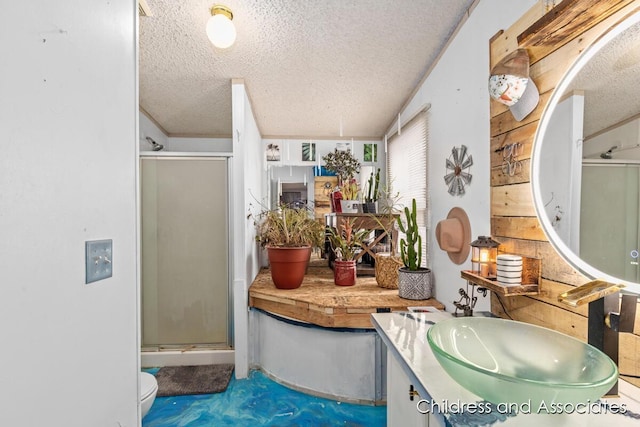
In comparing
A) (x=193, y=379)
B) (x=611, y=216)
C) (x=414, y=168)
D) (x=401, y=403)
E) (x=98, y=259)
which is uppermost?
(x=414, y=168)

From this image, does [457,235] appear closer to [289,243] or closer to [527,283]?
[527,283]

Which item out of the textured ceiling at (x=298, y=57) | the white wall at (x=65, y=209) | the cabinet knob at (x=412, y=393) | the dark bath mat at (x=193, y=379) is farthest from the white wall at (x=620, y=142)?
the dark bath mat at (x=193, y=379)

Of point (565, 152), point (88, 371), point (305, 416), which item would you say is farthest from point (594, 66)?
point (305, 416)

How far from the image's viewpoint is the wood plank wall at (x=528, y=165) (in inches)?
32.5

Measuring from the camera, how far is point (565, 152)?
3.14ft

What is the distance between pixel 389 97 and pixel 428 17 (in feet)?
3.19

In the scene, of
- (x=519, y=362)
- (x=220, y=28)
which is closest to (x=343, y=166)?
(x=220, y=28)

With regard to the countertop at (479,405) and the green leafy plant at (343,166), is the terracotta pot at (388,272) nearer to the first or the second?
the green leafy plant at (343,166)

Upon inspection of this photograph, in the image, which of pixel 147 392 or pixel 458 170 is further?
pixel 458 170

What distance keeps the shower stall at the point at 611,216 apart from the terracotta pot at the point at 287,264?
1.64 m

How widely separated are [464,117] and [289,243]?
4.65 feet

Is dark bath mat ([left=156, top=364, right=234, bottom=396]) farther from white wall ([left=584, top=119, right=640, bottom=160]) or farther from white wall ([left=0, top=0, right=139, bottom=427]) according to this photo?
white wall ([left=584, top=119, right=640, bottom=160])

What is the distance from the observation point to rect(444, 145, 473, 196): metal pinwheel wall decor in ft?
5.17

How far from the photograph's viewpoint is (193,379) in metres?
2.18
